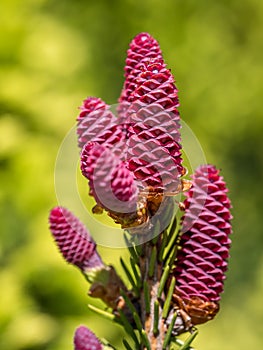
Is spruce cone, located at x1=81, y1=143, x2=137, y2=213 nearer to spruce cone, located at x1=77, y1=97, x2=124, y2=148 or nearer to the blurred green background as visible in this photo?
spruce cone, located at x1=77, y1=97, x2=124, y2=148

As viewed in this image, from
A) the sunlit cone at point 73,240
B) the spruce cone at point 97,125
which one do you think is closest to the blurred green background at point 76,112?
the sunlit cone at point 73,240

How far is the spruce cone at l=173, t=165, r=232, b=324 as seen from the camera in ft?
1.84

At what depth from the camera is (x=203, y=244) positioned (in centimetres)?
56

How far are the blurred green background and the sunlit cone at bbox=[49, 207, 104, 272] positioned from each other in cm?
115

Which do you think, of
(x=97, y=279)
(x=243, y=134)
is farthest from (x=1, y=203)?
(x=243, y=134)

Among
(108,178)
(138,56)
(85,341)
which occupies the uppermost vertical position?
(138,56)

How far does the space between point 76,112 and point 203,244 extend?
5.93 ft

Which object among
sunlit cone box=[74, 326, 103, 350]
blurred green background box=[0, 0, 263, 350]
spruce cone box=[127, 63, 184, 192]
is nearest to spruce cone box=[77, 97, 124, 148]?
spruce cone box=[127, 63, 184, 192]

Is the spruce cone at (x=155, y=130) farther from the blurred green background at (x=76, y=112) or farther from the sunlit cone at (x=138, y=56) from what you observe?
the blurred green background at (x=76, y=112)

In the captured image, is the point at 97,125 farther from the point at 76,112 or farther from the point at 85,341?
the point at 76,112

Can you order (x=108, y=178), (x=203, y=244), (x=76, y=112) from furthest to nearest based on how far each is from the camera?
(x=76, y=112), (x=203, y=244), (x=108, y=178)

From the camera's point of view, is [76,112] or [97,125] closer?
[97,125]

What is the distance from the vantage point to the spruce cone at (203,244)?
0.56 metres

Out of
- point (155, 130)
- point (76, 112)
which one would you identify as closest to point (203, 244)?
point (155, 130)
